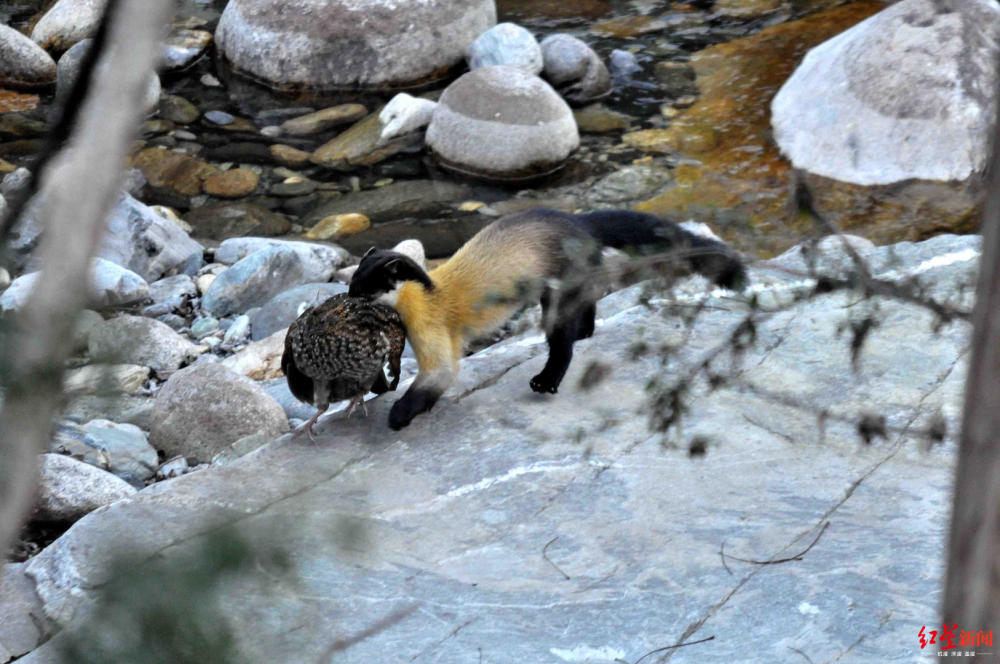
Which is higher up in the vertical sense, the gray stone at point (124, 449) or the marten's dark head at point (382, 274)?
the marten's dark head at point (382, 274)

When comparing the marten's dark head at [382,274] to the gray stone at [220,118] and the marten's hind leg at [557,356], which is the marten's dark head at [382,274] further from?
the gray stone at [220,118]

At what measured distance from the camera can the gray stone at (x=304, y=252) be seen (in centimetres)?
836

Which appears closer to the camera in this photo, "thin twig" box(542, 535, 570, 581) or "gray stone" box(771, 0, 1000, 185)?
"thin twig" box(542, 535, 570, 581)

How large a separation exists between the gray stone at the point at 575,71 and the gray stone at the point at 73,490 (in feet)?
24.8

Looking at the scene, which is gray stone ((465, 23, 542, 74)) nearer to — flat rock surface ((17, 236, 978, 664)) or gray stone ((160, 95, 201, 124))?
gray stone ((160, 95, 201, 124))

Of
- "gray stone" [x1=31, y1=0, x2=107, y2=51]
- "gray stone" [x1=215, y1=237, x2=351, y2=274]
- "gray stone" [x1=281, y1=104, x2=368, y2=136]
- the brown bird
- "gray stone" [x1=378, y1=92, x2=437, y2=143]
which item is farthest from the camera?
Result: "gray stone" [x1=31, y1=0, x2=107, y2=51]

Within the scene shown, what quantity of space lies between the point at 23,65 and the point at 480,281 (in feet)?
28.9

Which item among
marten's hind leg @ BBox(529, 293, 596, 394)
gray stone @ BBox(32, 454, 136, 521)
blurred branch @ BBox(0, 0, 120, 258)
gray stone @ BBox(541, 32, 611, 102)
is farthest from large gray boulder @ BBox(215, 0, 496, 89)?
blurred branch @ BBox(0, 0, 120, 258)

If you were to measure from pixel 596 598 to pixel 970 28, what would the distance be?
25.5 ft

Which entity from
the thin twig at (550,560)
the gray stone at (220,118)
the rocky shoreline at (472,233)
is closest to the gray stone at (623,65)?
the rocky shoreline at (472,233)

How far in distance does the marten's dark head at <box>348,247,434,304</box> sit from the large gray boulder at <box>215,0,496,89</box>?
7.45 metres

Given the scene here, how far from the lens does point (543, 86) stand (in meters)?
10.5

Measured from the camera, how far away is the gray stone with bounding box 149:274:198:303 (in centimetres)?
825

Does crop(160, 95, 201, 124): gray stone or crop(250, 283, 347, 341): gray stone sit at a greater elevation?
crop(250, 283, 347, 341): gray stone
